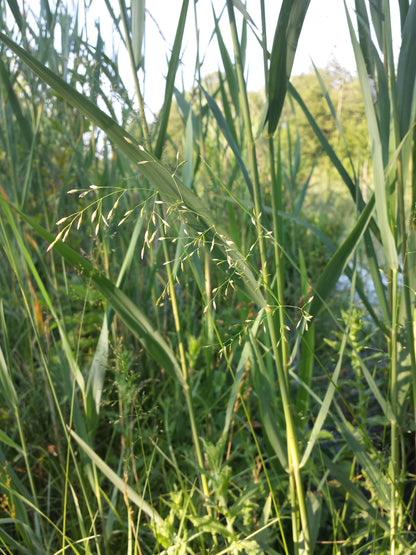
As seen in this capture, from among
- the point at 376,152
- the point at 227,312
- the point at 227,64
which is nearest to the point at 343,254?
the point at 376,152

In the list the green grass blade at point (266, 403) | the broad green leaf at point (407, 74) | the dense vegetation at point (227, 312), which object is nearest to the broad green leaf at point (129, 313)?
the dense vegetation at point (227, 312)

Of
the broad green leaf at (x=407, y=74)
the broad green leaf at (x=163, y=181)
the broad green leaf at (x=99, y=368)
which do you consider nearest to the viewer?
the broad green leaf at (x=163, y=181)

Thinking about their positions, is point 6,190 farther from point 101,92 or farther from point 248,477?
point 248,477

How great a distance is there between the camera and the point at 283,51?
1.93 ft

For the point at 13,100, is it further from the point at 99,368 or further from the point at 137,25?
the point at 99,368

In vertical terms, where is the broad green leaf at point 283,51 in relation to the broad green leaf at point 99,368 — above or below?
above

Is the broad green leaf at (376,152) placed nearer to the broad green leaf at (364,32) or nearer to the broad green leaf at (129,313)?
the broad green leaf at (364,32)

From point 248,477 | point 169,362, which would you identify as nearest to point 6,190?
point 169,362

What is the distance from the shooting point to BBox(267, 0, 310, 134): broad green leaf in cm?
56

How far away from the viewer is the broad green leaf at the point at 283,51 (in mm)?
562

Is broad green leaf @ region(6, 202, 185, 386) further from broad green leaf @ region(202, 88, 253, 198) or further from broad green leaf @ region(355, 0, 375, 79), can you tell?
broad green leaf @ region(355, 0, 375, 79)

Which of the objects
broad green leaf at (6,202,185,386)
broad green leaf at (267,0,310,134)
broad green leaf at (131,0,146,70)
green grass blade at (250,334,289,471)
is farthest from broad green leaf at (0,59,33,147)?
green grass blade at (250,334,289,471)

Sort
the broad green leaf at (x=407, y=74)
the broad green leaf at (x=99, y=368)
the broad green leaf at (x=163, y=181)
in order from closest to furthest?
the broad green leaf at (x=163, y=181), the broad green leaf at (x=407, y=74), the broad green leaf at (x=99, y=368)

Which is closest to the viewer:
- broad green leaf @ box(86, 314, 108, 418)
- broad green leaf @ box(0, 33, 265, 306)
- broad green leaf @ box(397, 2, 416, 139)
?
broad green leaf @ box(0, 33, 265, 306)
